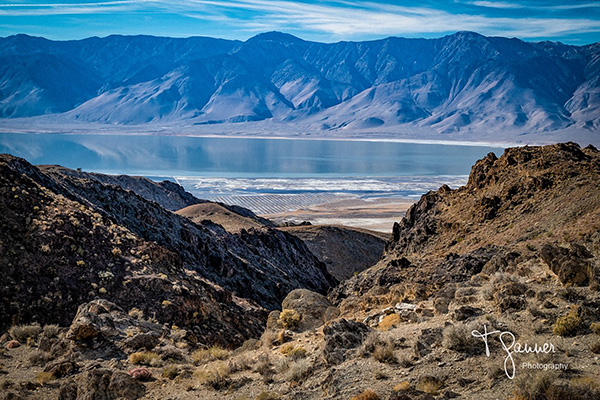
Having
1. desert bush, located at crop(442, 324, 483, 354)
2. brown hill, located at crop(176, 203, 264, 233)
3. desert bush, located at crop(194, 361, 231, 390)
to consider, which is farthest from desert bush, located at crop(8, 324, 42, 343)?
brown hill, located at crop(176, 203, 264, 233)

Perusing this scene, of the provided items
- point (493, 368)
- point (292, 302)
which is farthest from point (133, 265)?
point (493, 368)

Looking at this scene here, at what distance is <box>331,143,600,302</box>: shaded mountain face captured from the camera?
13.8m

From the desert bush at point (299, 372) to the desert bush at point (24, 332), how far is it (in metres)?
6.59

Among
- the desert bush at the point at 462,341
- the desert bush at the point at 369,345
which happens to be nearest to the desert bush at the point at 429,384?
the desert bush at the point at 462,341

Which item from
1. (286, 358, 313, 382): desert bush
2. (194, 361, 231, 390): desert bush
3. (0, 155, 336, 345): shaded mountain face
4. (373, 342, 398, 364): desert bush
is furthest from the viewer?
(0, 155, 336, 345): shaded mountain face

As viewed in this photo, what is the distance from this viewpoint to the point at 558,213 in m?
19.4

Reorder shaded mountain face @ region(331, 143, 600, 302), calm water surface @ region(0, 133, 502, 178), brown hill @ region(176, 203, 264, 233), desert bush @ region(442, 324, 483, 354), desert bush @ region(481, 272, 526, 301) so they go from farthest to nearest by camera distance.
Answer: calm water surface @ region(0, 133, 502, 178) → brown hill @ region(176, 203, 264, 233) → shaded mountain face @ region(331, 143, 600, 302) → desert bush @ region(481, 272, 526, 301) → desert bush @ region(442, 324, 483, 354)

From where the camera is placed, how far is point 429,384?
828 cm

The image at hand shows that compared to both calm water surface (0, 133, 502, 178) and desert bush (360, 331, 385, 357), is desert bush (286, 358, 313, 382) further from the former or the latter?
calm water surface (0, 133, 502, 178)

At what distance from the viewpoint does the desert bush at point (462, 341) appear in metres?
9.19

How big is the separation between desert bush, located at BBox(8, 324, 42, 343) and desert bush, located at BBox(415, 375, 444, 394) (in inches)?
351

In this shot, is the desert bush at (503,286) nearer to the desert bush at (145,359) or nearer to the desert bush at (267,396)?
the desert bush at (267,396)

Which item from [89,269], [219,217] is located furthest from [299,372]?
[219,217]

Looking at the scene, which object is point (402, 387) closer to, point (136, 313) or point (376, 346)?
point (376, 346)
